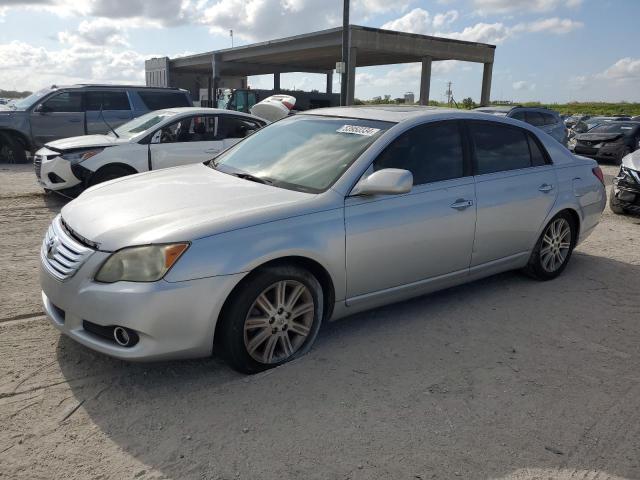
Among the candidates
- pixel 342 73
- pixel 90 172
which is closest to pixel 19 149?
pixel 90 172

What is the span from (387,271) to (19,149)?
464 inches

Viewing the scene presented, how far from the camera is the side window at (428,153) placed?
393 cm

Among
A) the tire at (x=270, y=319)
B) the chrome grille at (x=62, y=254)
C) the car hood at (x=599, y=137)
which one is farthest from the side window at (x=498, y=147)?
the car hood at (x=599, y=137)

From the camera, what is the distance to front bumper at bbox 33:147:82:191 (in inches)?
307

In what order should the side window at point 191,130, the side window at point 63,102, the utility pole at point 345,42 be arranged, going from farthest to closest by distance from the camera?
the utility pole at point 345,42 → the side window at point 63,102 → the side window at point 191,130

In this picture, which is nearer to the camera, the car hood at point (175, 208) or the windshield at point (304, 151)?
the car hood at point (175, 208)

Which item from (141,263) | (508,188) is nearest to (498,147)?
(508,188)

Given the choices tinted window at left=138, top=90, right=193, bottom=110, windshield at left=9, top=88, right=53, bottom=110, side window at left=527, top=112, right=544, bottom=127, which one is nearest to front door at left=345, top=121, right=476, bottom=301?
tinted window at left=138, top=90, right=193, bottom=110

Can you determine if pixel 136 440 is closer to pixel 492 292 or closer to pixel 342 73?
→ pixel 492 292

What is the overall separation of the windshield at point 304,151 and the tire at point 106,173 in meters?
3.71

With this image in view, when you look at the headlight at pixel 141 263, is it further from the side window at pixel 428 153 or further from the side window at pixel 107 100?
the side window at pixel 107 100

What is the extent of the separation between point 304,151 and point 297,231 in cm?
99

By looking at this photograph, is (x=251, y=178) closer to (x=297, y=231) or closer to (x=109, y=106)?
(x=297, y=231)

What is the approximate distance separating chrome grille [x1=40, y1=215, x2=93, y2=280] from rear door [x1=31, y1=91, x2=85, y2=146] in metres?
9.84
